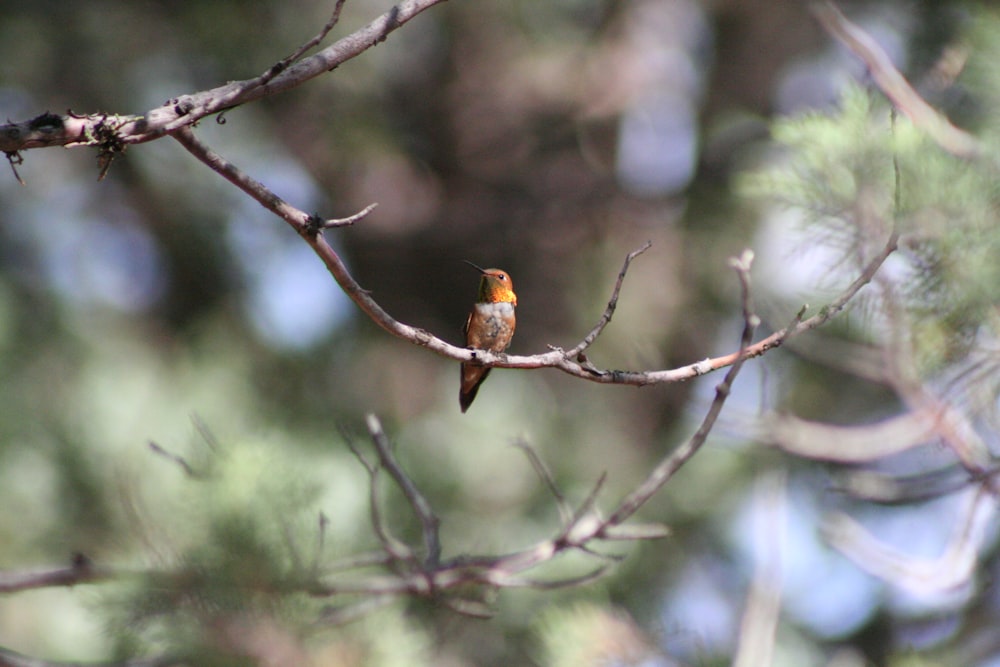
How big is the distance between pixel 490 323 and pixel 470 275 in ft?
4.74

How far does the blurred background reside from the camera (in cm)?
311

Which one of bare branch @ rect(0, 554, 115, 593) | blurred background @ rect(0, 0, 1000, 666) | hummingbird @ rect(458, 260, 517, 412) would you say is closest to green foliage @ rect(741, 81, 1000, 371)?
blurred background @ rect(0, 0, 1000, 666)

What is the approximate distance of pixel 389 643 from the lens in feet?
7.51

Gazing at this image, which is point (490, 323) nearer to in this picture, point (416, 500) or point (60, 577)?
point (416, 500)

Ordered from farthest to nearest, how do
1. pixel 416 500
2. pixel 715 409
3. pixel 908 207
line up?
pixel 416 500, pixel 908 207, pixel 715 409

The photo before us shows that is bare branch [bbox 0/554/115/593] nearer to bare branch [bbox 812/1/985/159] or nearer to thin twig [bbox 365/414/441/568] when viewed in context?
thin twig [bbox 365/414/441/568]

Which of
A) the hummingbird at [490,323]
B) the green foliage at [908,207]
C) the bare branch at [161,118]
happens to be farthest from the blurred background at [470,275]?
the bare branch at [161,118]

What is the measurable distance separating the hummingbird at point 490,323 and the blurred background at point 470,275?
0.30 metres

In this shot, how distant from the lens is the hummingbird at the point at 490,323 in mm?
3248

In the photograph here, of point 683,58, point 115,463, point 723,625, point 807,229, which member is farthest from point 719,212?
point 115,463

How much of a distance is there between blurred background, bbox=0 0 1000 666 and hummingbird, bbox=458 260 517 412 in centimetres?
30

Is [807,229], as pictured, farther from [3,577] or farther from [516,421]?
[516,421]

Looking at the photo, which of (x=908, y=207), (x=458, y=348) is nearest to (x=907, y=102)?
(x=908, y=207)

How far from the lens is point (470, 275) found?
15.3ft
